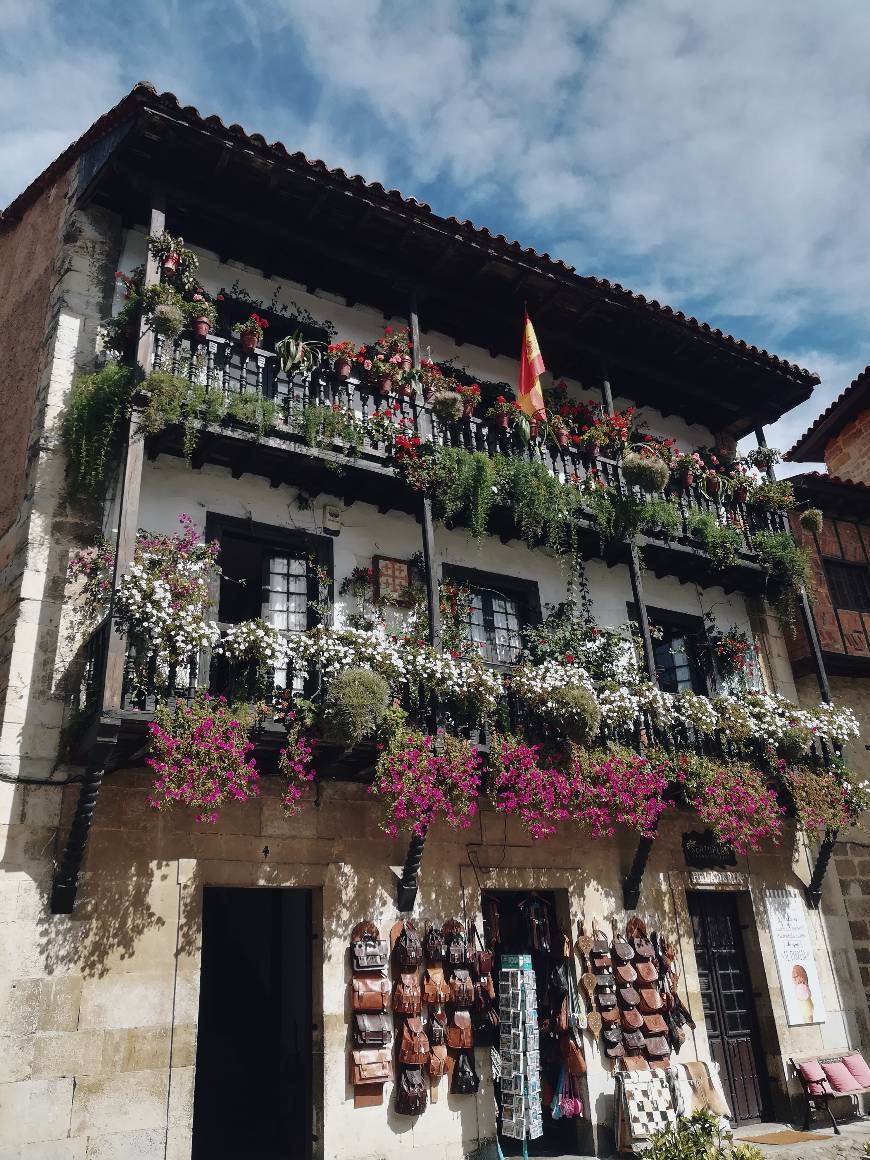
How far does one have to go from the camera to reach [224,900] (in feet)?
43.3

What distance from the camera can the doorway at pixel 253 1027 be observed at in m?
10.2

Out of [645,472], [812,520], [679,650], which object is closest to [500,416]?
[645,472]

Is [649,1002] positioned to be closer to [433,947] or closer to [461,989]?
[461,989]

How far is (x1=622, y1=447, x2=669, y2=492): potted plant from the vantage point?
11852mm

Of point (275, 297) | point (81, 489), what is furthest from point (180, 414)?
point (275, 297)

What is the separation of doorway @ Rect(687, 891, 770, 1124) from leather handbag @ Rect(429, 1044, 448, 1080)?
3899 mm

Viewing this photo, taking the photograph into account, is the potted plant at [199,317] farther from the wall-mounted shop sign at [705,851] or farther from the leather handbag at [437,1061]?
the wall-mounted shop sign at [705,851]

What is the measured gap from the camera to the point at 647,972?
1025 cm

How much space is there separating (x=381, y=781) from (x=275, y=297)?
6.52m

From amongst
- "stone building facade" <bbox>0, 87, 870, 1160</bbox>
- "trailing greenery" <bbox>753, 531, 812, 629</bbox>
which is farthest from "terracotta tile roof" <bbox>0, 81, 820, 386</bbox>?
"trailing greenery" <bbox>753, 531, 812, 629</bbox>

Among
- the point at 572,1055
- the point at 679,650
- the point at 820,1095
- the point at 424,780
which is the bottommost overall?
the point at 820,1095

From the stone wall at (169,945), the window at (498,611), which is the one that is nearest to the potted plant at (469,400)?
the window at (498,611)

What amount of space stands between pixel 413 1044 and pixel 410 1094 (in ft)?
1.42

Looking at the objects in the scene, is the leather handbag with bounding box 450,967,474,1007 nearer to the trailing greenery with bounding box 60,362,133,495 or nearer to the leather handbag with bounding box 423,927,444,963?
the leather handbag with bounding box 423,927,444,963
